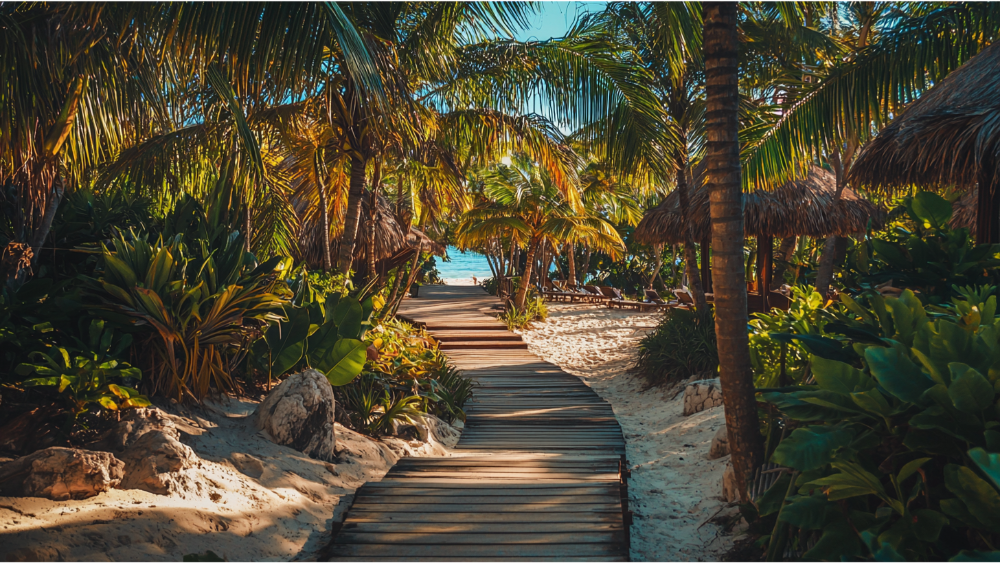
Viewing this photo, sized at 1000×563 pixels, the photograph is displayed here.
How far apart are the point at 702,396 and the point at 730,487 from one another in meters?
2.71

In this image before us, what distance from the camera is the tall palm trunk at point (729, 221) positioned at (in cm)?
294

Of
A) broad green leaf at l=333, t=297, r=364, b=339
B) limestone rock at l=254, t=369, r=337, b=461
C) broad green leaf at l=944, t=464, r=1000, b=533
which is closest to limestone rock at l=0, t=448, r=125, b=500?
limestone rock at l=254, t=369, r=337, b=461

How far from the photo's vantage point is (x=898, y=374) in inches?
69.8

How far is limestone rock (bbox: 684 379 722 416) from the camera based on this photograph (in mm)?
5977

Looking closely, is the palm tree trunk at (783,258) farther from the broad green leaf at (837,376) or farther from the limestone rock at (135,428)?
the limestone rock at (135,428)

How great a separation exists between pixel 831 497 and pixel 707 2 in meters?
2.37

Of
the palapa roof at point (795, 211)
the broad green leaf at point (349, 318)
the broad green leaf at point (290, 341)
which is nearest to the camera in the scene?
the broad green leaf at point (290, 341)

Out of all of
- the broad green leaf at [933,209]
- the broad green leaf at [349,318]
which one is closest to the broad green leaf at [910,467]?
the broad green leaf at [933,209]

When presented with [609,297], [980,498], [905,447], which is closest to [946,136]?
[905,447]

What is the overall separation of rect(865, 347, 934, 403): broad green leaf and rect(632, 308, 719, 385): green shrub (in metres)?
5.98

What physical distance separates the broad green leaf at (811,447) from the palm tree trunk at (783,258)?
14.5 metres

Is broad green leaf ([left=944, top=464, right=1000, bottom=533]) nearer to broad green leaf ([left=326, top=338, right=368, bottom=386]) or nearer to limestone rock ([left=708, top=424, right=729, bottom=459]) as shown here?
limestone rock ([left=708, top=424, right=729, bottom=459])

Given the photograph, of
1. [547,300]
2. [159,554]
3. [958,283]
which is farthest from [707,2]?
[547,300]

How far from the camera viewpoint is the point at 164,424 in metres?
3.62
